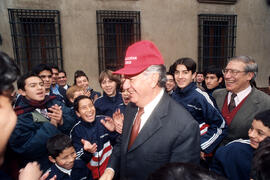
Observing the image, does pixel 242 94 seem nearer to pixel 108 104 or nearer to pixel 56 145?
pixel 108 104

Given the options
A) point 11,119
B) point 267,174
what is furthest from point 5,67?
point 267,174

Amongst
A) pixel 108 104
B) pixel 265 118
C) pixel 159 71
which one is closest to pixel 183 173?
pixel 159 71

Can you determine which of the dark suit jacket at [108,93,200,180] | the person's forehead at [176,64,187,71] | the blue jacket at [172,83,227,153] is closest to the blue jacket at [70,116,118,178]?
the dark suit jacket at [108,93,200,180]

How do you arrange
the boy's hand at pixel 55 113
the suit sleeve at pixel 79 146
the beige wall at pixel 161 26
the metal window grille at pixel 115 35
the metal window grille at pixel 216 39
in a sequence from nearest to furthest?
the suit sleeve at pixel 79 146 < the boy's hand at pixel 55 113 < the beige wall at pixel 161 26 < the metal window grille at pixel 115 35 < the metal window grille at pixel 216 39

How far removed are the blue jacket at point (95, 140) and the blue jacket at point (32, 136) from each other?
35 centimetres

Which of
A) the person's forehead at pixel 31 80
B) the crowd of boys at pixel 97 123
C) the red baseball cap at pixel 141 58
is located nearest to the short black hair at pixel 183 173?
the red baseball cap at pixel 141 58

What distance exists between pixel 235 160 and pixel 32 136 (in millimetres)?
2230

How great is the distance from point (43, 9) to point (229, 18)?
723cm

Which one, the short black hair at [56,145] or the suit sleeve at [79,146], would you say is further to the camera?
the suit sleeve at [79,146]

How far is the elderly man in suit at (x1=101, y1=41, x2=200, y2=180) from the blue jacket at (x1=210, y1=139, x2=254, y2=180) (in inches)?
17.0

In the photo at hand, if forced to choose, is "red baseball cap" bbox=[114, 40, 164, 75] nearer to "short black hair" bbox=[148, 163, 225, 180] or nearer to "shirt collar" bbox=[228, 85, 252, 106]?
"short black hair" bbox=[148, 163, 225, 180]

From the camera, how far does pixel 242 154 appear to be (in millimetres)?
1780

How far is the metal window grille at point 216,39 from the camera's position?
7.93 m

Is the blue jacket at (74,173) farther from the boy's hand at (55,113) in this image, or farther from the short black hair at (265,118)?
the short black hair at (265,118)
